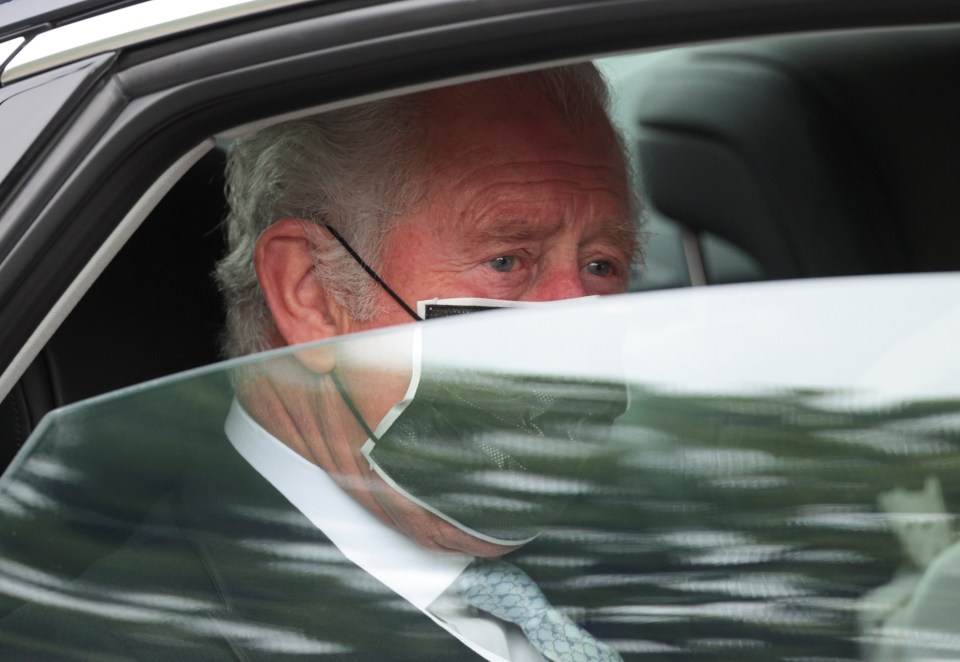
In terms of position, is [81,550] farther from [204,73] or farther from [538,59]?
[538,59]

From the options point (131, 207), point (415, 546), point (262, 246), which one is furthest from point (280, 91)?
point (262, 246)

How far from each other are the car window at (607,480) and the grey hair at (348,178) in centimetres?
68

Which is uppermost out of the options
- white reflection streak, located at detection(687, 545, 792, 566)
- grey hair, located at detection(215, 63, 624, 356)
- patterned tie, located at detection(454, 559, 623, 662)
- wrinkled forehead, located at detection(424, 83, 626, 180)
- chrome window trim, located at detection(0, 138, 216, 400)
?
wrinkled forehead, located at detection(424, 83, 626, 180)

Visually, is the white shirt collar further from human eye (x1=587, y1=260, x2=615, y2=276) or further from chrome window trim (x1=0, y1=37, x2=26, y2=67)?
human eye (x1=587, y1=260, x2=615, y2=276)

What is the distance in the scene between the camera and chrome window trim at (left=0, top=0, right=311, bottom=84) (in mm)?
1125

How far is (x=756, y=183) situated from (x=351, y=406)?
1.73 m

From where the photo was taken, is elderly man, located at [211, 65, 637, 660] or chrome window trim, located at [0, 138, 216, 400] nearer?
chrome window trim, located at [0, 138, 216, 400]

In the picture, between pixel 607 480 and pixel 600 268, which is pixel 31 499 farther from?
pixel 600 268

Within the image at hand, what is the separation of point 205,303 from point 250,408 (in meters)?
1.15

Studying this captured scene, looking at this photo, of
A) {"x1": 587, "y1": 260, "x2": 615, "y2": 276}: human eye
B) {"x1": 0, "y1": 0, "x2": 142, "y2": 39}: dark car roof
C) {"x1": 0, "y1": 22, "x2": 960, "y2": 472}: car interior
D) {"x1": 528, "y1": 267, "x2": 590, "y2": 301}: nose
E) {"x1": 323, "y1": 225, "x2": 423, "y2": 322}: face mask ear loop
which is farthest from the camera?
{"x1": 0, "y1": 22, "x2": 960, "y2": 472}: car interior

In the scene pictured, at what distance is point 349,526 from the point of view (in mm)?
1102

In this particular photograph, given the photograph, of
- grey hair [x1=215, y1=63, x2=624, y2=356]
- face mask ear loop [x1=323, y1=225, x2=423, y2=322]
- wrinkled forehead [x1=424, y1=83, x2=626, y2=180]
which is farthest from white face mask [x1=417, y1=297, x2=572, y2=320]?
wrinkled forehead [x1=424, y1=83, x2=626, y2=180]

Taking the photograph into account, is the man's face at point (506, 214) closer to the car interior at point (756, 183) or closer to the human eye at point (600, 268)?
the human eye at point (600, 268)

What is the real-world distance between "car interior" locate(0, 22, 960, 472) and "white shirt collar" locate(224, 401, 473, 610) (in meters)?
0.96
